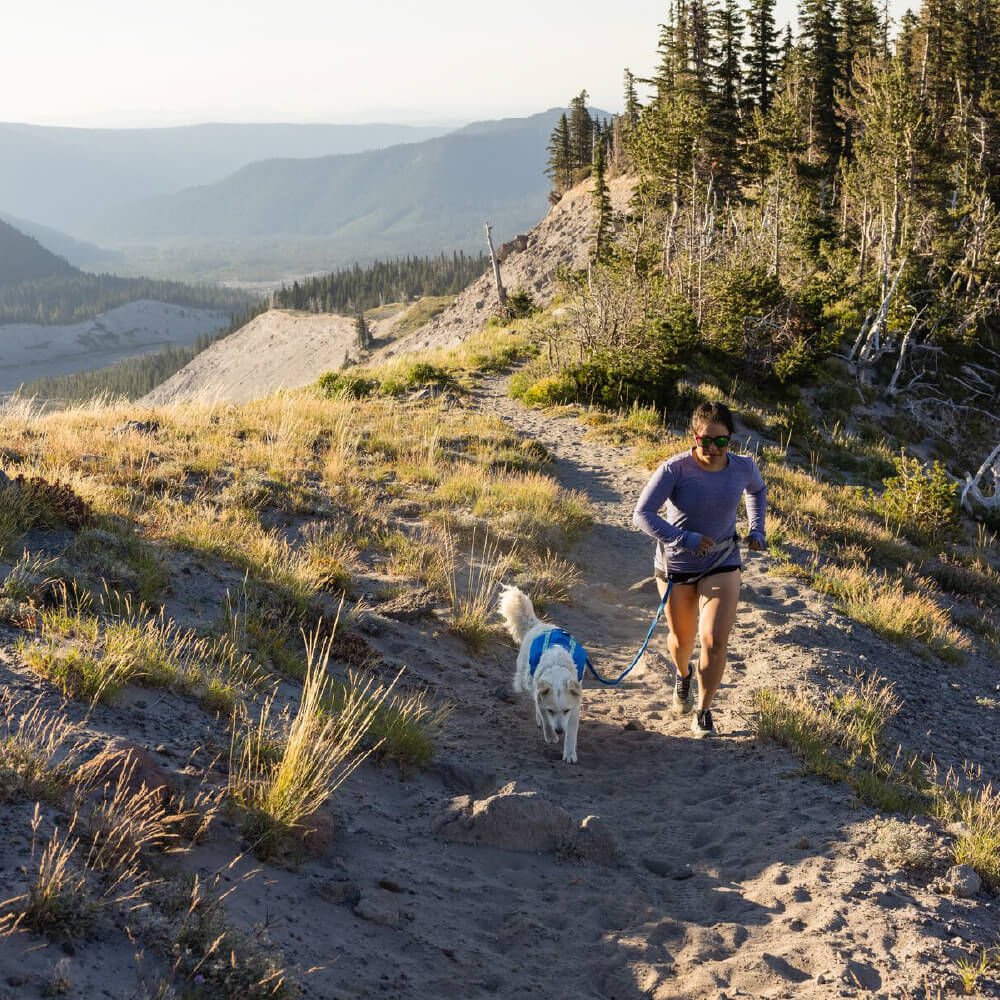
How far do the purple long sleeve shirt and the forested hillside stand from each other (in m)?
12.5

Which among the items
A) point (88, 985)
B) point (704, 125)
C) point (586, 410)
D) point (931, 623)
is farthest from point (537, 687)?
point (704, 125)

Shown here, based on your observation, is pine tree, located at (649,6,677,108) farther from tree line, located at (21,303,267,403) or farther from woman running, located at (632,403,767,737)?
tree line, located at (21,303,267,403)

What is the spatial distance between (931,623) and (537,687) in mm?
6184

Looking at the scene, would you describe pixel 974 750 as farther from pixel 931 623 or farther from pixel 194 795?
pixel 194 795

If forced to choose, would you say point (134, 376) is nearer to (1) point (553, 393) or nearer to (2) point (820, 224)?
(2) point (820, 224)

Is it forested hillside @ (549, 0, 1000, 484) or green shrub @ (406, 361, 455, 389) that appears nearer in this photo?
green shrub @ (406, 361, 455, 389)

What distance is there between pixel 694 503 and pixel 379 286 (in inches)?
5675

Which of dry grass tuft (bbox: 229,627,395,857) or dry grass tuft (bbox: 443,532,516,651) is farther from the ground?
dry grass tuft (bbox: 229,627,395,857)

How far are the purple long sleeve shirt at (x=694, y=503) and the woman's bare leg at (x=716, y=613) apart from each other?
12 cm

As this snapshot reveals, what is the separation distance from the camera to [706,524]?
580 cm

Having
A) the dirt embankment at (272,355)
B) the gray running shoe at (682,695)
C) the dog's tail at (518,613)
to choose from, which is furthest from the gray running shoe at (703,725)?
the dirt embankment at (272,355)

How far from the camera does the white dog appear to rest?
223 inches

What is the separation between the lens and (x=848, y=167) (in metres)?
35.4

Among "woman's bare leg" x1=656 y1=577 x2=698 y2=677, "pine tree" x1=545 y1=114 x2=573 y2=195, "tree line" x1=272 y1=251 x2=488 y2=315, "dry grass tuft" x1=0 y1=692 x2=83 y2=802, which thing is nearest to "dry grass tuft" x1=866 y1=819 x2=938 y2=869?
"woman's bare leg" x1=656 y1=577 x2=698 y2=677
